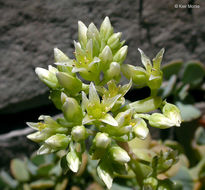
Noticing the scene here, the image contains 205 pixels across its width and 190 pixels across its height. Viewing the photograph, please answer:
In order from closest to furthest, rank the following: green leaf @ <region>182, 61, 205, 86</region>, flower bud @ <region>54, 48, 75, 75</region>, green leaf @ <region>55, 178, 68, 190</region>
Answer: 1. flower bud @ <region>54, 48, 75, 75</region>
2. green leaf @ <region>55, 178, 68, 190</region>
3. green leaf @ <region>182, 61, 205, 86</region>

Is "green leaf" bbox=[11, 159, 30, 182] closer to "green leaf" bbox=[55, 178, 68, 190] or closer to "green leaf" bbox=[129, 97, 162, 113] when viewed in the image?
"green leaf" bbox=[55, 178, 68, 190]

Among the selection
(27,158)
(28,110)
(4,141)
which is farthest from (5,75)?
(27,158)

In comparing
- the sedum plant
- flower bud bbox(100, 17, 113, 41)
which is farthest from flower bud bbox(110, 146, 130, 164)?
flower bud bbox(100, 17, 113, 41)

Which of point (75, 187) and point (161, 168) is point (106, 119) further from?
point (75, 187)

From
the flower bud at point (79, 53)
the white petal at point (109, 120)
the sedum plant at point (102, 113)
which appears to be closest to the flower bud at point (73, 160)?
the sedum plant at point (102, 113)

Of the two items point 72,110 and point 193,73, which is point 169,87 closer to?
point 193,73

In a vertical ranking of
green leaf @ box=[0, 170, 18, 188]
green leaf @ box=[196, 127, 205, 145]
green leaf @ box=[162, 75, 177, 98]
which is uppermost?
green leaf @ box=[162, 75, 177, 98]

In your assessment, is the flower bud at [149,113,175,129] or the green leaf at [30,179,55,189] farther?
the green leaf at [30,179,55,189]
